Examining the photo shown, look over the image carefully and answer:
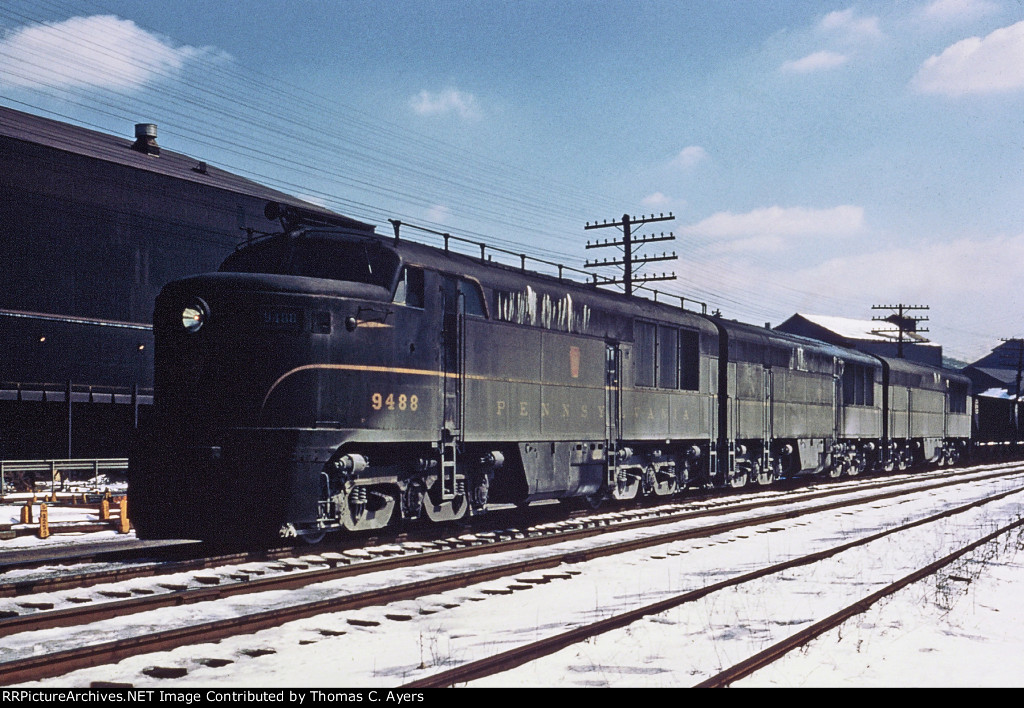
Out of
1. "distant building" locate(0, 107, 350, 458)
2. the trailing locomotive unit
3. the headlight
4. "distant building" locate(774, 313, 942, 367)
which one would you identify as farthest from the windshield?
"distant building" locate(774, 313, 942, 367)

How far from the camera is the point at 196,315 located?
37.4 feet

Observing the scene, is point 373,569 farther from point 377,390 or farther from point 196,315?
point 196,315

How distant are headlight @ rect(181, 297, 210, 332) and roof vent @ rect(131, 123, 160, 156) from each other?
95.1 ft

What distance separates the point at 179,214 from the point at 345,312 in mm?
23896

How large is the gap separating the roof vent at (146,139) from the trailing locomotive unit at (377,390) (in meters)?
26.2

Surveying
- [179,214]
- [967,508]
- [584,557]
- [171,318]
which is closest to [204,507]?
[171,318]

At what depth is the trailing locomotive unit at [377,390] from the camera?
435 inches

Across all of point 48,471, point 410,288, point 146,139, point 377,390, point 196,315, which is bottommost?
point 48,471

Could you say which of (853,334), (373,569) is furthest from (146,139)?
(853,334)

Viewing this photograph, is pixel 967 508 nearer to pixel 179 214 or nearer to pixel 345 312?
pixel 345 312

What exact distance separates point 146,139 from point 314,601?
33469 mm

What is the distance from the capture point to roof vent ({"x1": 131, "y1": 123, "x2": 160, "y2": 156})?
124ft

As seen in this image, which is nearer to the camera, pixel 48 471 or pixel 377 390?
pixel 377 390

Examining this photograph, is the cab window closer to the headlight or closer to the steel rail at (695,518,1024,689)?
the headlight
